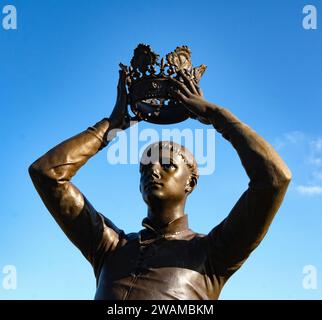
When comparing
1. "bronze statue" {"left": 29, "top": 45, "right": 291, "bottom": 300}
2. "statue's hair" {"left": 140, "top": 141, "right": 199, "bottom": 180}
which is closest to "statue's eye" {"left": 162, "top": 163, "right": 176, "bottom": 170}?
"bronze statue" {"left": 29, "top": 45, "right": 291, "bottom": 300}

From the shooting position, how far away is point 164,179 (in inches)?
228

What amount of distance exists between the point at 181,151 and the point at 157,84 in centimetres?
64

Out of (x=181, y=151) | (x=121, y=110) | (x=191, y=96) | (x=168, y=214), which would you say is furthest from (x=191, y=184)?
(x=121, y=110)

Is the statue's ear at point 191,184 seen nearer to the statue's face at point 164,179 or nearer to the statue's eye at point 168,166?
the statue's face at point 164,179

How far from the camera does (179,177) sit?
586cm

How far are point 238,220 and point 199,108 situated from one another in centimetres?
107

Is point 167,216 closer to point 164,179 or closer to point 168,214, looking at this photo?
point 168,214

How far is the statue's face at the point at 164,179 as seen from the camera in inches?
226

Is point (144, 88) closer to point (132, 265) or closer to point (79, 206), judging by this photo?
point (79, 206)
